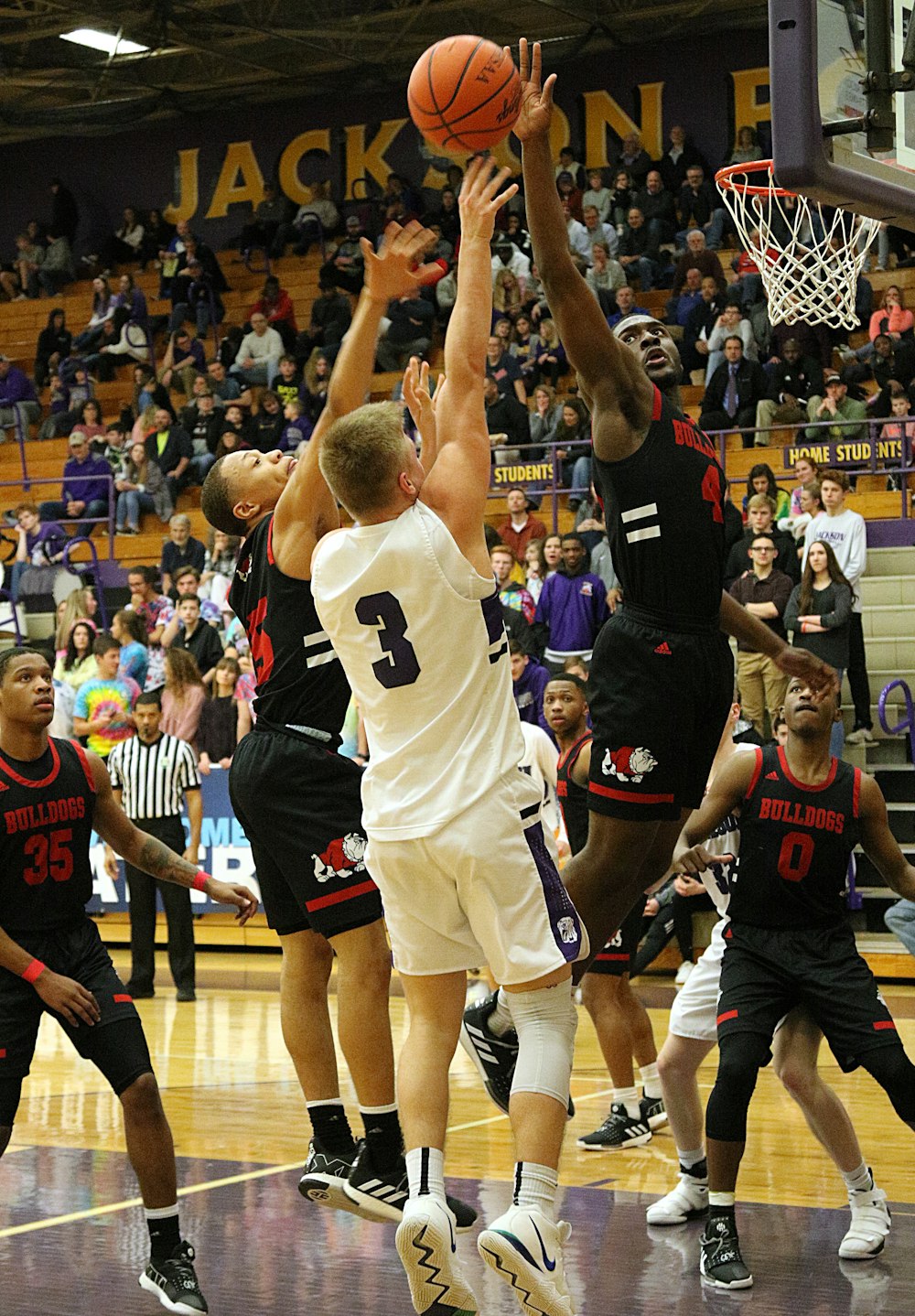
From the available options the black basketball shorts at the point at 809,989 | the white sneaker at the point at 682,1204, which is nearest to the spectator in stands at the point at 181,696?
the white sneaker at the point at 682,1204

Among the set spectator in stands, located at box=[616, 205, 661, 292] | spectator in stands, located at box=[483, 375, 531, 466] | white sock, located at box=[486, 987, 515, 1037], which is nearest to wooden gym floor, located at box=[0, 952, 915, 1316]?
white sock, located at box=[486, 987, 515, 1037]

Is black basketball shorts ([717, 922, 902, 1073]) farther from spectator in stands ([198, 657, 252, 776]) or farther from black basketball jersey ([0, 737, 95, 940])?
spectator in stands ([198, 657, 252, 776])

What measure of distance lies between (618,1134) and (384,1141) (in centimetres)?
318

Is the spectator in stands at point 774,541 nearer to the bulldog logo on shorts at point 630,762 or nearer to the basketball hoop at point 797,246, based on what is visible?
the basketball hoop at point 797,246

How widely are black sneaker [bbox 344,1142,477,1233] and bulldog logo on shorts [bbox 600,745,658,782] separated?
128 centimetres

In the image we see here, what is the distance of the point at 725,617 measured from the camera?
17.7 ft

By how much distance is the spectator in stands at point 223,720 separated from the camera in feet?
45.5

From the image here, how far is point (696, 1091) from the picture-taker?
21.4ft

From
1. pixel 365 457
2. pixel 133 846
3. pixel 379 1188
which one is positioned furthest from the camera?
pixel 133 846

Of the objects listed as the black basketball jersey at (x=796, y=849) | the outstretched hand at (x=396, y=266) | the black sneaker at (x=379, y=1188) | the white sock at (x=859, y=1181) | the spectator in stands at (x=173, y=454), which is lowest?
the white sock at (x=859, y=1181)

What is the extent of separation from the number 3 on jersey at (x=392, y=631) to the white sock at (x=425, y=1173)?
3.77 ft

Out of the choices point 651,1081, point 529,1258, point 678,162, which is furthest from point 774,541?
point 529,1258

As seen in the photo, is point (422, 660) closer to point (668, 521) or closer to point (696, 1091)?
point (668, 521)

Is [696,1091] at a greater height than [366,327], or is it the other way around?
[366,327]
